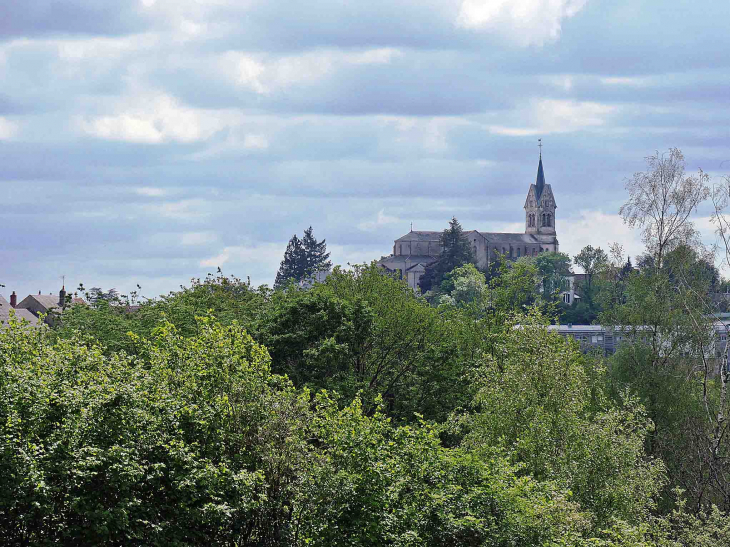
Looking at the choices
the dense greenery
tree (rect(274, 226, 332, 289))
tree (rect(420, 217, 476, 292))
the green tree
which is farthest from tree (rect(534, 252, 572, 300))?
the dense greenery

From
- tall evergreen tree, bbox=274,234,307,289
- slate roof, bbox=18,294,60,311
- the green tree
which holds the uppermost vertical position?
tall evergreen tree, bbox=274,234,307,289

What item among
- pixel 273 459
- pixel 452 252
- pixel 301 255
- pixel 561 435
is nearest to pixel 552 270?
pixel 452 252

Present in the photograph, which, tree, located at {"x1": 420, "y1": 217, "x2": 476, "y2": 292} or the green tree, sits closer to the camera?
the green tree

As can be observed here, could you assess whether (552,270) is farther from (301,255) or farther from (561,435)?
(561,435)

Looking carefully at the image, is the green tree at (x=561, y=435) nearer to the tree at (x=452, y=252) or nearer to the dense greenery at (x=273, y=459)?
the dense greenery at (x=273, y=459)

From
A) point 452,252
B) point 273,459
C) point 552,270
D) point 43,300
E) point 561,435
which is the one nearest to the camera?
point 273,459

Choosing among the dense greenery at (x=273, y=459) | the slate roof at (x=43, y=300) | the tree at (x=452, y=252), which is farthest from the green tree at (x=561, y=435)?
the tree at (x=452, y=252)

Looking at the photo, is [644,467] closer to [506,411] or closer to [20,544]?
[506,411]

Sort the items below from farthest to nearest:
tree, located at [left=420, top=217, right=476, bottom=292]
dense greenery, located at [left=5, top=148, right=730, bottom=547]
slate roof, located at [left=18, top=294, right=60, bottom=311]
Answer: tree, located at [left=420, top=217, right=476, bottom=292] < slate roof, located at [left=18, top=294, right=60, bottom=311] < dense greenery, located at [left=5, top=148, right=730, bottom=547]

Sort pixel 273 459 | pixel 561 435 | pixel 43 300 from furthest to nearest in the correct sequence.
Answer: pixel 43 300 < pixel 561 435 < pixel 273 459

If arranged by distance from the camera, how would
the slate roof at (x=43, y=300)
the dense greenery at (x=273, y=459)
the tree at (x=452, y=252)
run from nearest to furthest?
the dense greenery at (x=273, y=459), the slate roof at (x=43, y=300), the tree at (x=452, y=252)

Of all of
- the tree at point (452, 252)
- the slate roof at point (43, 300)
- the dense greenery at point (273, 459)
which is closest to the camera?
the dense greenery at point (273, 459)

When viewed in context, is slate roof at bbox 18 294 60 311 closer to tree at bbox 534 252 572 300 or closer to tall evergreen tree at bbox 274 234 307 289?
tall evergreen tree at bbox 274 234 307 289

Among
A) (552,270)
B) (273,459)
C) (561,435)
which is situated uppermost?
(552,270)
